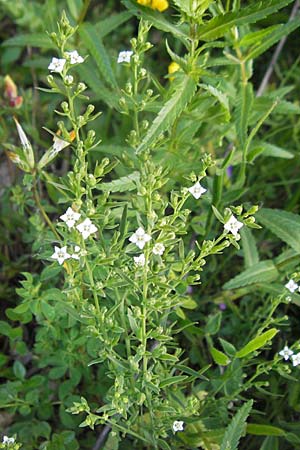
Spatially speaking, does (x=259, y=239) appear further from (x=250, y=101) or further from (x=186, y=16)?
(x=186, y=16)

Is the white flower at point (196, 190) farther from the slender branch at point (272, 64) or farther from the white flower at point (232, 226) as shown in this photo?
the slender branch at point (272, 64)

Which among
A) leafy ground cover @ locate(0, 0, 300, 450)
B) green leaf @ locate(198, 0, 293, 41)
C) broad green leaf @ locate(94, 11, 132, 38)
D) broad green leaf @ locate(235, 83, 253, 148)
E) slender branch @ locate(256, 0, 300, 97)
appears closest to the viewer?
leafy ground cover @ locate(0, 0, 300, 450)

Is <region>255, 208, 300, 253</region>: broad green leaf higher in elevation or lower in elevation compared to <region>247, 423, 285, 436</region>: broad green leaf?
higher

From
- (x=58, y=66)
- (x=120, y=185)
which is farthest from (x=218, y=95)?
(x=58, y=66)

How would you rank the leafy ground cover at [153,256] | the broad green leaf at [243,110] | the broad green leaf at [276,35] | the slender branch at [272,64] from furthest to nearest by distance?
the slender branch at [272,64], the broad green leaf at [276,35], the broad green leaf at [243,110], the leafy ground cover at [153,256]

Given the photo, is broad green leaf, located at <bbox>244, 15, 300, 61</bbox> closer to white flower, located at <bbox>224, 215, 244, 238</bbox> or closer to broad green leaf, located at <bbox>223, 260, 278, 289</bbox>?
broad green leaf, located at <bbox>223, 260, 278, 289</bbox>

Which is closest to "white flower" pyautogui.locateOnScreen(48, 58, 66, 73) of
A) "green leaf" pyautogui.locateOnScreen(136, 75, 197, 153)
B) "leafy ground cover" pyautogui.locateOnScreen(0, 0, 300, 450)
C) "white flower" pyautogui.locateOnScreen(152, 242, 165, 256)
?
"leafy ground cover" pyautogui.locateOnScreen(0, 0, 300, 450)

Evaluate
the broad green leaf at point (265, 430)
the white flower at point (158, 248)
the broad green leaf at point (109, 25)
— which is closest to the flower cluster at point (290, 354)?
the broad green leaf at point (265, 430)
